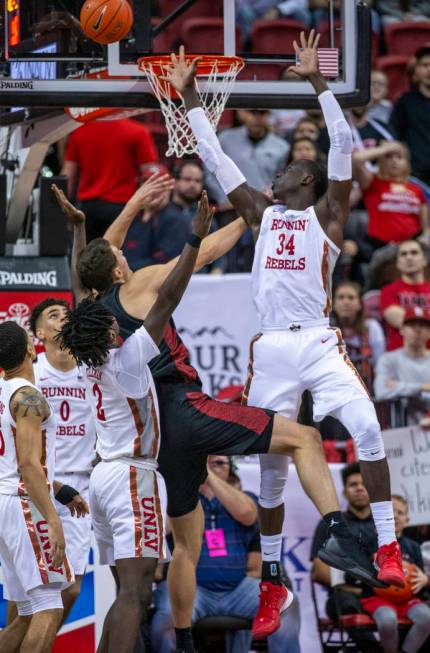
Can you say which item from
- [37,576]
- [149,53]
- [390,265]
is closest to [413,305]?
[390,265]

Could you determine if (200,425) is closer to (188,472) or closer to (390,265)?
(188,472)

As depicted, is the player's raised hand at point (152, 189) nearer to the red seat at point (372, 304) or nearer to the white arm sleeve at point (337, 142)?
the white arm sleeve at point (337, 142)

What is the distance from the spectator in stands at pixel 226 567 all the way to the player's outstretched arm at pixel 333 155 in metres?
2.68

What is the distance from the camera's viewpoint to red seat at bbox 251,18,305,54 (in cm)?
1623

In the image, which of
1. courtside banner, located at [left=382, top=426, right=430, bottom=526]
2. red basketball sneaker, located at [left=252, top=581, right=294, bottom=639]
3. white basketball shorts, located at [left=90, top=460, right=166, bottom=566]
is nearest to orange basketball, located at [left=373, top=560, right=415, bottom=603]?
courtside banner, located at [left=382, top=426, right=430, bottom=526]

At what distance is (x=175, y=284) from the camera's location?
747cm

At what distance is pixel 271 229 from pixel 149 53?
1.53 meters

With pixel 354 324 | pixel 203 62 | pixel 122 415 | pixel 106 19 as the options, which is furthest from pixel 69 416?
pixel 354 324

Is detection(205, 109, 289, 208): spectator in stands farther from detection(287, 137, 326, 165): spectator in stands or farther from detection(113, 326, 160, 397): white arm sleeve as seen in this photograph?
detection(113, 326, 160, 397): white arm sleeve

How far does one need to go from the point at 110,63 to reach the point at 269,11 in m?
9.34

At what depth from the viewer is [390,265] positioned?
508 inches

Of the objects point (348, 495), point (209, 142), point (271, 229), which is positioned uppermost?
point (209, 142)

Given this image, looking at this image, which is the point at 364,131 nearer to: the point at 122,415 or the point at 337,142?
the point at 337,142

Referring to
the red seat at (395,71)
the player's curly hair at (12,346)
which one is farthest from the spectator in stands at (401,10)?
the player's curly hair at (12,346)
